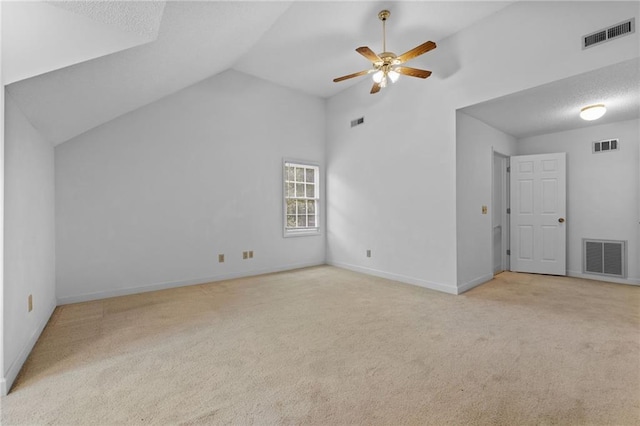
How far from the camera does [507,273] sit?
199 inches

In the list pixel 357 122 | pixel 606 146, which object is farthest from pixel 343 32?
pixel 606 146

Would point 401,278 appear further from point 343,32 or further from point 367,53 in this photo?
point 343,32

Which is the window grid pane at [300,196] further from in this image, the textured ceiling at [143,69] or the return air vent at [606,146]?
the return air vent at [606,146]

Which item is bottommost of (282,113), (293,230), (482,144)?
(293,230)

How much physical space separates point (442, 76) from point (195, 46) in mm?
3081

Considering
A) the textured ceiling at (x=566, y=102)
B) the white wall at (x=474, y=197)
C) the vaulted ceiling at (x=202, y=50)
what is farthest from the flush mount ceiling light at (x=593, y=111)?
the white wall at (x=474, y=197)

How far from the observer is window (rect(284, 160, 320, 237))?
18.0 feet

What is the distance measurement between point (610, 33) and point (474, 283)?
307 cm

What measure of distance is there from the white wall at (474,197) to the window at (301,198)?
271 cm

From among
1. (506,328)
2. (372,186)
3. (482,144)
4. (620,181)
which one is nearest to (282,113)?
(372,186)

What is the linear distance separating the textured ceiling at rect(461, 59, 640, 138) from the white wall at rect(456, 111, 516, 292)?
0.21 m

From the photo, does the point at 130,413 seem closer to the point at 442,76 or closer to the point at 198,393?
the point at 198,393

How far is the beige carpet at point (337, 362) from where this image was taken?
163cm

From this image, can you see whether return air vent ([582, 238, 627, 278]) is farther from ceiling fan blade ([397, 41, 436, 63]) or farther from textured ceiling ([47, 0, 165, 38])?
textured ceiling ([47, 0, 165, 38])
